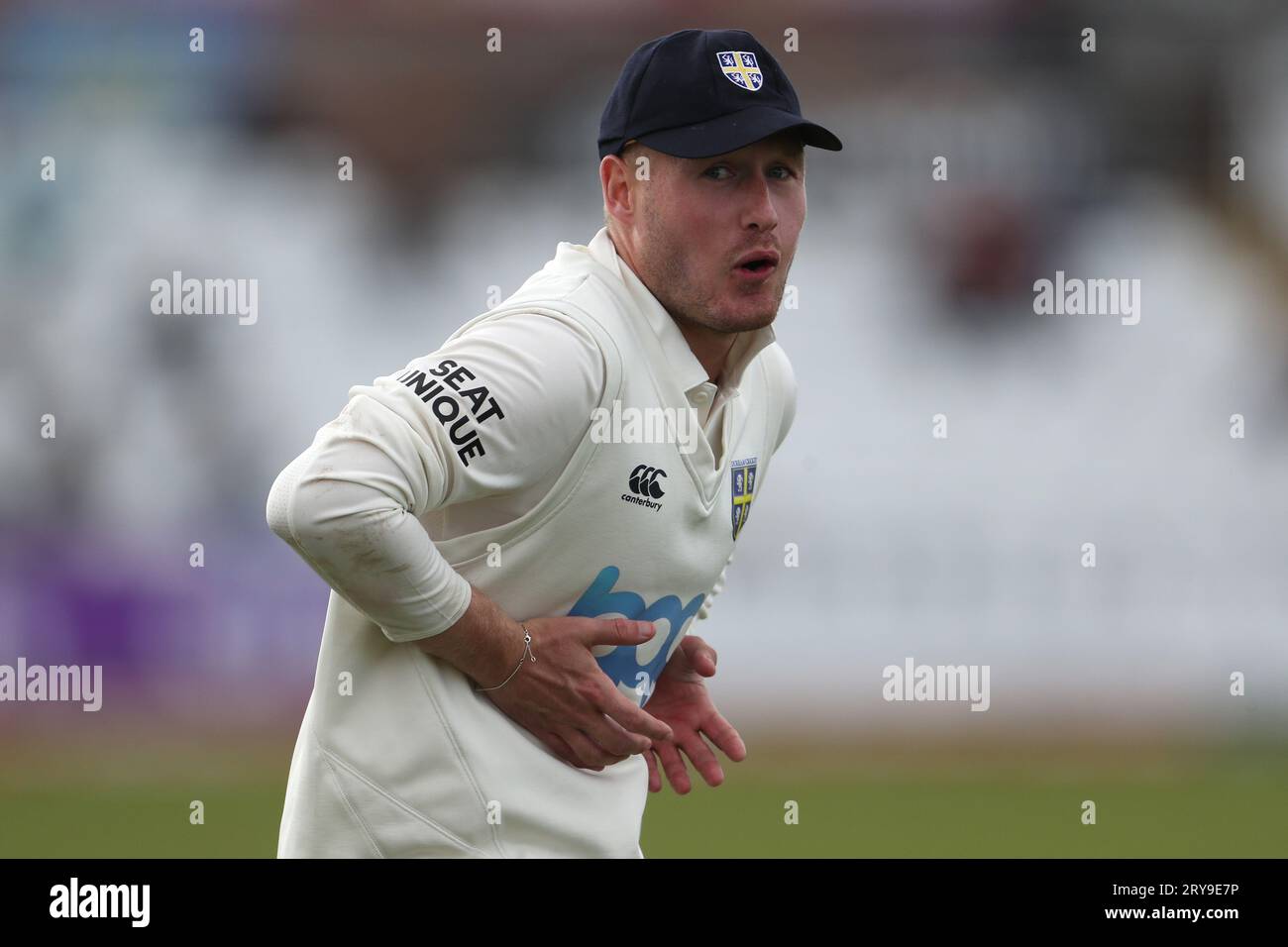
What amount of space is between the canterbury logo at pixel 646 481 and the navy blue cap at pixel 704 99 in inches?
19.1

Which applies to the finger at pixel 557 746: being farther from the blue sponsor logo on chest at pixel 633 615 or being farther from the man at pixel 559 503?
the blue sponsor logo on chest at pixel 633 615

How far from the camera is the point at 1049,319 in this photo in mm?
5961

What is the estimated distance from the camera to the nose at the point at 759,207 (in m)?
2.22

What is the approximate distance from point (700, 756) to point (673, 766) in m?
0.06

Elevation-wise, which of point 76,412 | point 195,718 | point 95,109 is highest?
point 95,109

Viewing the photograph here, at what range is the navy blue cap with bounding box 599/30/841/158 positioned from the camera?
2.20 metres

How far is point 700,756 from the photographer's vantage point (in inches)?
101

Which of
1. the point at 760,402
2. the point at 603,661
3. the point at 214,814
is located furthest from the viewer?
the point at 214,814

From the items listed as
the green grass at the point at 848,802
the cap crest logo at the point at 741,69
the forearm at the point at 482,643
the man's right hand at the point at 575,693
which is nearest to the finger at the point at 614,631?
the man's right hand at the point at 575,693

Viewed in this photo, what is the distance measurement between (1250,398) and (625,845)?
4.65 meters

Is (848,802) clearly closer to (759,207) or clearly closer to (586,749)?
(586,749)

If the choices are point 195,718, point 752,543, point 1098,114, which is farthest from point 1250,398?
point 195,718

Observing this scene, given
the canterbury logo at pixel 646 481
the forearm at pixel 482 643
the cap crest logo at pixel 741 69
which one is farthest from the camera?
the cap crest logo at pixel 741 69
